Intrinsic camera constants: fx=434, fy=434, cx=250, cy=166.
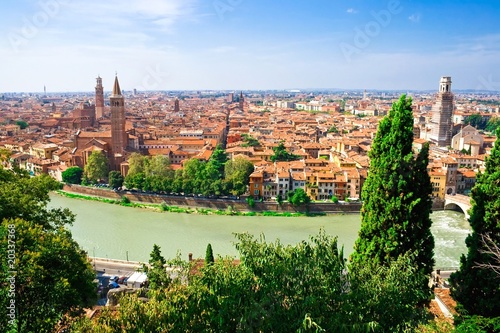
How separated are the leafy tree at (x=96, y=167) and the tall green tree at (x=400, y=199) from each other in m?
15.7

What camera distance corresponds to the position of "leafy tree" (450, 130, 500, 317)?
147 inches

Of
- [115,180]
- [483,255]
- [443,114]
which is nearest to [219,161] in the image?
[115,180]

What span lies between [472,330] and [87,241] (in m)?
10.3

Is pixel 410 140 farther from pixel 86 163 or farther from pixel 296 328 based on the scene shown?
pixel 86 163

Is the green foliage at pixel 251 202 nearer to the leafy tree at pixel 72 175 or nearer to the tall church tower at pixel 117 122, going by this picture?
the leafy tree at pixel 72 175

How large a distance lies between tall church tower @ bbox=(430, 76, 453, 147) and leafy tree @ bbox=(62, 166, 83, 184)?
21151mm

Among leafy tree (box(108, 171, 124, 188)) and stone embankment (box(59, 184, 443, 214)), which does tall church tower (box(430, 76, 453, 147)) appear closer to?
stone embankment (box(59, 184, 443, 214))

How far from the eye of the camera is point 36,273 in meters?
3.59

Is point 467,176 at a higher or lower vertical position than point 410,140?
lower

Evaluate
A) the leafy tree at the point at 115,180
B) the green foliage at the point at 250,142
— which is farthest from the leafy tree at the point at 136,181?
the green foliage at the point at 250,142

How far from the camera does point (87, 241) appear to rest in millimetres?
11461

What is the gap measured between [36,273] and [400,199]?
3312mm

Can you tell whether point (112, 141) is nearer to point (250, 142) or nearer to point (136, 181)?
point (136, 181)

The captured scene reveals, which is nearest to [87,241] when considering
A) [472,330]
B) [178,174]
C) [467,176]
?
[178,174]
